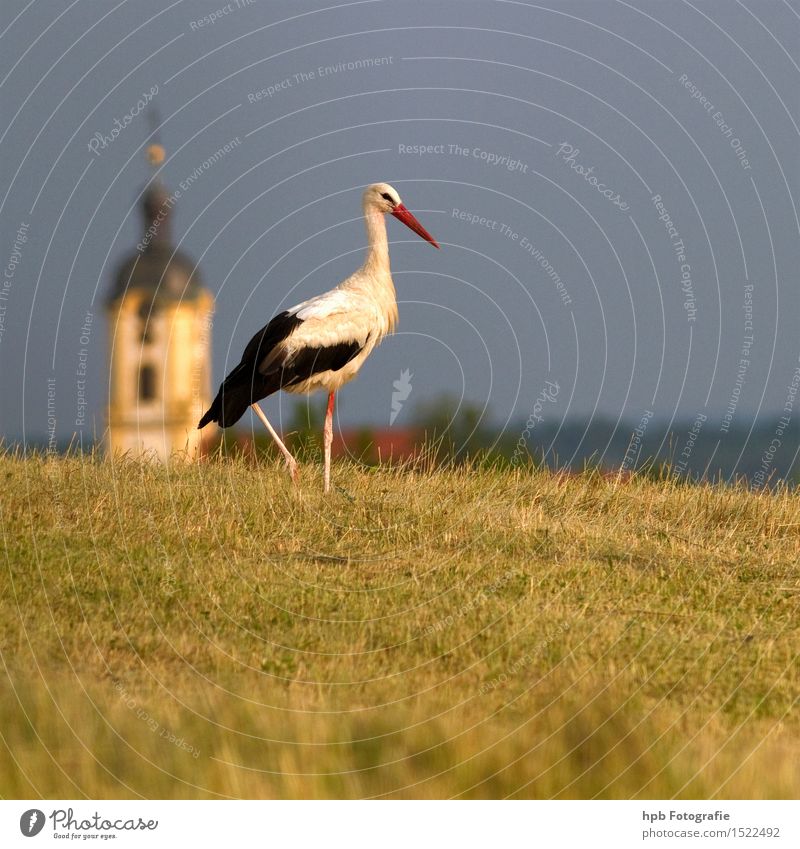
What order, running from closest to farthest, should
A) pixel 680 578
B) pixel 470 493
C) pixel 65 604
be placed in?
1. pixel 65 604
2. pixel 680 578
3. pixel 470 493

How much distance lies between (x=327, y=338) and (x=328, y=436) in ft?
3.42

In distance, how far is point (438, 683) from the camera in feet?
22.8

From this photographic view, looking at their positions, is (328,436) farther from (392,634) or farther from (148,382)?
(148,382)

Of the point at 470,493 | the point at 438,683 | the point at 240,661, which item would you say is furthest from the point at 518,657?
the point at 470,493

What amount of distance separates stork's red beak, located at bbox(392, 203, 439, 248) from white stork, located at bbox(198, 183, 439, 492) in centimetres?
1

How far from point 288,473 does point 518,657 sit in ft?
17.8

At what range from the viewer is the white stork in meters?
12.6

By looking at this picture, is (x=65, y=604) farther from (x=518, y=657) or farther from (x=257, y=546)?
(x=518, y=657)

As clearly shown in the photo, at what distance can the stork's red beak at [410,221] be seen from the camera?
42.9ft

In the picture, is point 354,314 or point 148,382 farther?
point 148,382

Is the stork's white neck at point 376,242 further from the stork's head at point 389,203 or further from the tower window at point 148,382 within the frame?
the tower window at point 148,382

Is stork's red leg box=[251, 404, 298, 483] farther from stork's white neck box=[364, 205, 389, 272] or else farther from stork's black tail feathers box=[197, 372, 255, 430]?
stork's white neck box=[364, 205, 389, 272]

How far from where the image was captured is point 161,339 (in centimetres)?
1320

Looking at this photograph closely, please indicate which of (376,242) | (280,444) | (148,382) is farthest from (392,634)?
(148,382)
